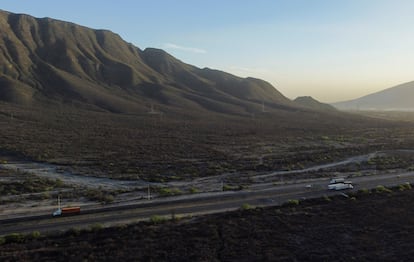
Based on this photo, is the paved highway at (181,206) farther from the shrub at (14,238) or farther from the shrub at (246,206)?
the shrub at (14,238)

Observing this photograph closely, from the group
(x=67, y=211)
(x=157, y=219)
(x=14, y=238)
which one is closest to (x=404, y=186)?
(x=157, y=219)

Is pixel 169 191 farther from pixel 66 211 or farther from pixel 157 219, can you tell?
pixel 66 211

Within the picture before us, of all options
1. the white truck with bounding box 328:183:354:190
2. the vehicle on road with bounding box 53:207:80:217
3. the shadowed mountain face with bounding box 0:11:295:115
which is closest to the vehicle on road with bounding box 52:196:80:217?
the vehicle on road with bounding box 53:207:80:217

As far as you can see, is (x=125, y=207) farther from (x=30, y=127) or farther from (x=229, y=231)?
(x=30, y=127)

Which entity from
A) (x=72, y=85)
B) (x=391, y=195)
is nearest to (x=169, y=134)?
(x=391, y=195)

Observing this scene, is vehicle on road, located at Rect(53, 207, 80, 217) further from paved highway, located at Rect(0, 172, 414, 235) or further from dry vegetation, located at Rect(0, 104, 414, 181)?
dry vegetation, located at Rect(0, 104, 414, 181)

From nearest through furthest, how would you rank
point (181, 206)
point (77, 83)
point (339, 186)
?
1. point (181, 206)
2. point (339, 186)
3. point (77, 83)

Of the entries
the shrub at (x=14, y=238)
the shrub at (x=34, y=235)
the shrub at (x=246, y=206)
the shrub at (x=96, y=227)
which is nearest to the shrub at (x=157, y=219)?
the shrub at (x=96, y=227)
